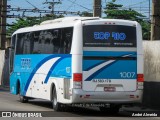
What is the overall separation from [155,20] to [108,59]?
25.3ft

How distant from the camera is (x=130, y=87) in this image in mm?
17844

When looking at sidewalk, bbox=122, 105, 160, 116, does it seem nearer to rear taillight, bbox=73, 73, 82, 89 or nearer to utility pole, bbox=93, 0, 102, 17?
rear taillight, bbox=73, 73, 82, 89

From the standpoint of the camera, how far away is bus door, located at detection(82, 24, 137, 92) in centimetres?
1767

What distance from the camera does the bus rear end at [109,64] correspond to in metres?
17.6

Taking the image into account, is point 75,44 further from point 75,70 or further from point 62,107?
point 62,107

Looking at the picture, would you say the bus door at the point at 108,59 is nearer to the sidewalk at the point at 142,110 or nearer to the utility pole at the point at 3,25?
the sidewalk at the point at 142,110

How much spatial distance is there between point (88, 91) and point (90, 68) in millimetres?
791

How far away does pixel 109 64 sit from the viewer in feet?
58.6

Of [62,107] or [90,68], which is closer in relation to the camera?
[90,68]

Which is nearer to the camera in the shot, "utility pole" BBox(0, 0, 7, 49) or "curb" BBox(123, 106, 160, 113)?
"curb" BBox(123, 106, 160, 113)

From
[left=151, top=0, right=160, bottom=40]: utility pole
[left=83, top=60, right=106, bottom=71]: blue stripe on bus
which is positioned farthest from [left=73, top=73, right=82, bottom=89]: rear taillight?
[left=151, top=0, right=160, bottom=40]: utility pole

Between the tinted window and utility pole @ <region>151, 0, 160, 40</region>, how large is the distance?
6.76 m

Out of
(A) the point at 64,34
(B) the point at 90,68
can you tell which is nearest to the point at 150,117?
(B) the point at 90,68

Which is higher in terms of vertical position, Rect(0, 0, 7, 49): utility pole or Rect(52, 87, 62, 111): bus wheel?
Rect(0, 0, 7, 49): utility pole
